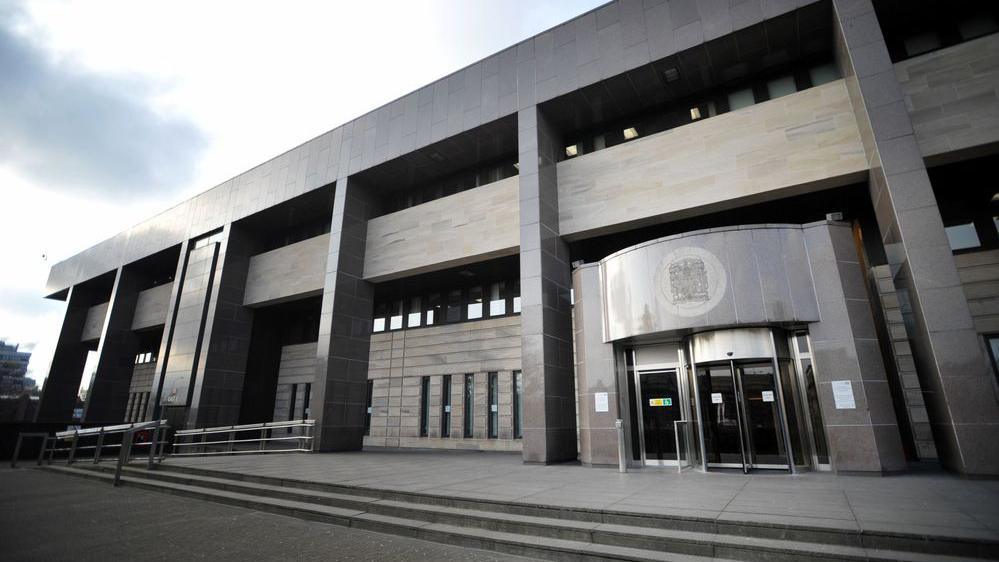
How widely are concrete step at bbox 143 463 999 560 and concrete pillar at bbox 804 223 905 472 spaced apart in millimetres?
5550

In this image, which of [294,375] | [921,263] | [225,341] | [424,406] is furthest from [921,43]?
[294,375]

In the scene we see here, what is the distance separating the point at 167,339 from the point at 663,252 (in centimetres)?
2570

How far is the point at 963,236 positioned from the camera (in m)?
13.0

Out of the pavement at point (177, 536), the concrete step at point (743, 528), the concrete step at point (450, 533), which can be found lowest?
the pavement at point (177, 536)

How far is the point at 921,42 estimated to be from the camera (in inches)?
498

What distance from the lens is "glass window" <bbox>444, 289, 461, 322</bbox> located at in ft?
72.9

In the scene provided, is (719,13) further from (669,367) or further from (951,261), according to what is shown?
(669,367)

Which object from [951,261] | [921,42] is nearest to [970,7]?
[921,42]

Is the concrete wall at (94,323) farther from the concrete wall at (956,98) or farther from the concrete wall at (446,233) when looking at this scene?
the concrete wall at (956,98)

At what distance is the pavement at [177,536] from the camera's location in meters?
5.57

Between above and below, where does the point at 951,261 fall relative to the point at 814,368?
above

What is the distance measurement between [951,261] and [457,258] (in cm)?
1347

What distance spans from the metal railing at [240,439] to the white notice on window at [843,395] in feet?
49.2

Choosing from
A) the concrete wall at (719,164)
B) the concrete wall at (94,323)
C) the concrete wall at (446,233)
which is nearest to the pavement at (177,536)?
the concrete wall at (446,233)
